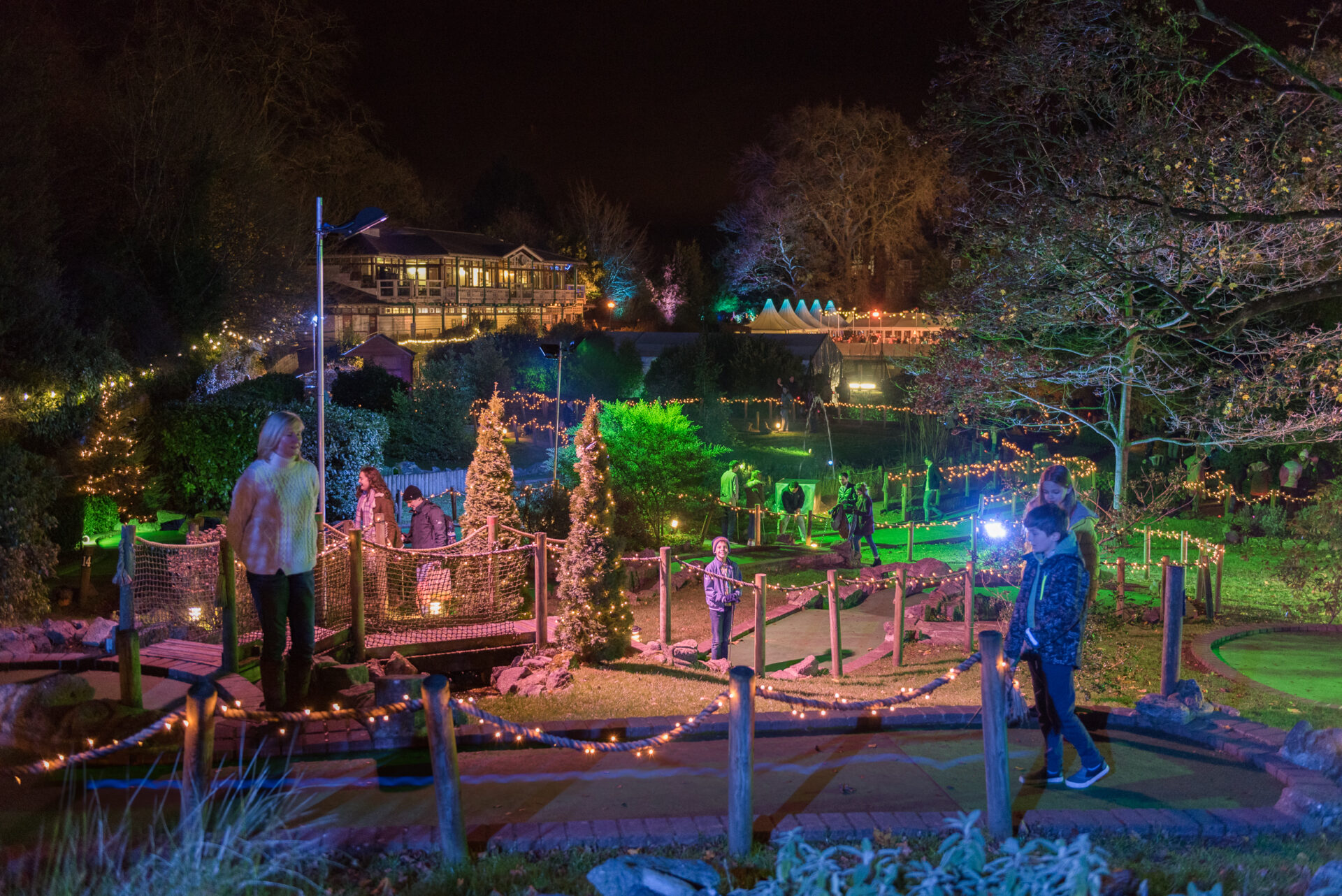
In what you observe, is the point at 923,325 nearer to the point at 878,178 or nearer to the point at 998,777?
the point at 878,178

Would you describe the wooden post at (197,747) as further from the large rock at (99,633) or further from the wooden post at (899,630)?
the wooden post at (899,630)

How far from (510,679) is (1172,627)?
5.22 m

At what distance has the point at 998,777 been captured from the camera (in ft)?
14.1

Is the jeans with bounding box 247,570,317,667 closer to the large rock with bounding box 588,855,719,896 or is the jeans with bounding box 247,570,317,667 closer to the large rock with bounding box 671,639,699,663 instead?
the large rock with bounding box 588,855,719,896

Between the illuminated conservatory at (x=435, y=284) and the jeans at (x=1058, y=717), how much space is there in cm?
3865

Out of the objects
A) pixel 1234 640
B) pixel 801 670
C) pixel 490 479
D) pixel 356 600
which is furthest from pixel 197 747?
pixel 1234 640

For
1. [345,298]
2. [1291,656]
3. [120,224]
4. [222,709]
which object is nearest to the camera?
[222,709]

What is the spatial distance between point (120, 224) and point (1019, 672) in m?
20.8

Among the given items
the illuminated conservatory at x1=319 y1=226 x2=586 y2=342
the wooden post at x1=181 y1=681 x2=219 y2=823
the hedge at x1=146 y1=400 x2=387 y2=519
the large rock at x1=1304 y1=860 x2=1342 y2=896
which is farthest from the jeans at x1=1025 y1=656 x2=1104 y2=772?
the illuminated conservatory at x1=319 y1=226 x2=586 y2=342

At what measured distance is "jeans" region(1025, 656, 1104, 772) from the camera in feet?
16.2

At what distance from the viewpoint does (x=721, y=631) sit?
1008cm

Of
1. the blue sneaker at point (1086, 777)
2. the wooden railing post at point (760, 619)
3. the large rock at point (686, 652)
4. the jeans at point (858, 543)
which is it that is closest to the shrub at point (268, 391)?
the jeans at point (858, 543)

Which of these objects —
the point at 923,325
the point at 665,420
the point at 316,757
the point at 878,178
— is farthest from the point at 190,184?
the point at 878,178

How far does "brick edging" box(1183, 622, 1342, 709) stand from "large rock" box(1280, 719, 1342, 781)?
250 centimetres
